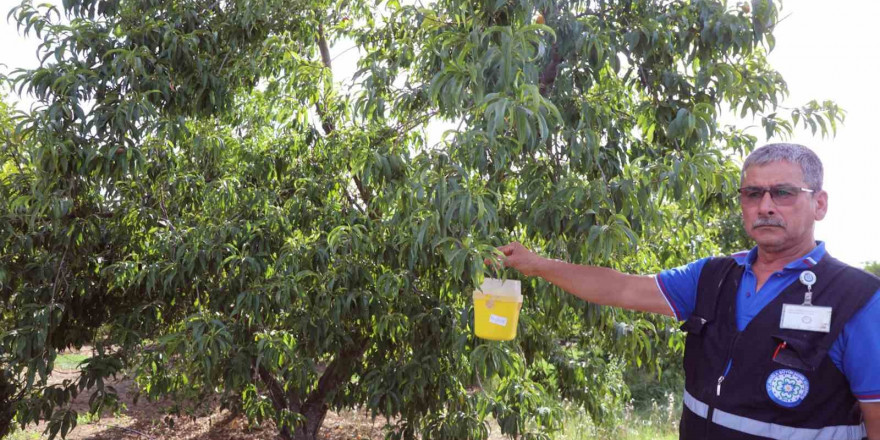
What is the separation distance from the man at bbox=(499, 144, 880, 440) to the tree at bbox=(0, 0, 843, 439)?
0.60 metres

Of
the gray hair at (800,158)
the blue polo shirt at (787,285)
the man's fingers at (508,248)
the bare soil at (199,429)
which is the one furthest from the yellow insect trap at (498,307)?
the bare soil at (199,429)

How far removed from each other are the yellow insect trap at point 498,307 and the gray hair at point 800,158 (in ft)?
3.37

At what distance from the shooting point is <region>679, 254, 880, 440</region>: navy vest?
5.35ft

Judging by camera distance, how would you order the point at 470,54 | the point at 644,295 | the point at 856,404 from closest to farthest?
1. the point at 856,404
2. the point at 644,295
3. the point at 470,54

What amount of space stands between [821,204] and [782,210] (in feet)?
0.35

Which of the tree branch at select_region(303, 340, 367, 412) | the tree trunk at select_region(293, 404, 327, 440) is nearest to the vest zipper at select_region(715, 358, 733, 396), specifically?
the tree branch at select_region(303, 340, 367, 412)

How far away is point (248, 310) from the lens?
387 centimetres

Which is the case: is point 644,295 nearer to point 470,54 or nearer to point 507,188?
point 470,54

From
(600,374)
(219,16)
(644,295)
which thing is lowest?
(600,374)

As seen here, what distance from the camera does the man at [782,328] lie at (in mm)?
1615

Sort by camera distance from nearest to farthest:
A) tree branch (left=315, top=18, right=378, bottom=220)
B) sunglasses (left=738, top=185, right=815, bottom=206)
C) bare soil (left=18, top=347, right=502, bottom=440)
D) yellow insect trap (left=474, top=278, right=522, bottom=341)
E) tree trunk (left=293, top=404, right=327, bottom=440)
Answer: sunglasses (left=738, top=185, right=815, bottom=206), yellow insect trap (left=474, top=278, right=522, bottom=341), tree branch (left=315, top=18, right=378, bottom=220), tree trunk (left=293, top=404, right=327, bottom=440), bare soil (left=18, top=347, right=502, bottom=440)

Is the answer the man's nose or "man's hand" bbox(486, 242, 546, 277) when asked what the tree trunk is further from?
the man's nose

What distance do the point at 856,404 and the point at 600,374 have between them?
3.02 m

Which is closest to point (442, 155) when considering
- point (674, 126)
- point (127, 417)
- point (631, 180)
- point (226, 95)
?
point (631, 180)
